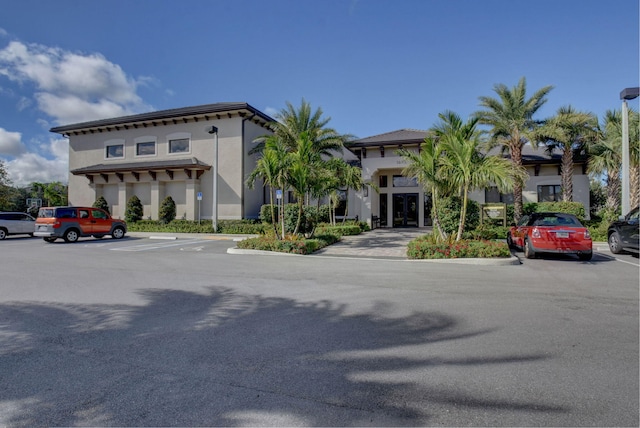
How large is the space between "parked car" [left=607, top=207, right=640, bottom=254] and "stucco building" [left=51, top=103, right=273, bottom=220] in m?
19.5

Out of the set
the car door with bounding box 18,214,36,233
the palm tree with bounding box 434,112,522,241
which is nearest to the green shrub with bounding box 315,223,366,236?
the palm tree with bounding box 434,112,522,241

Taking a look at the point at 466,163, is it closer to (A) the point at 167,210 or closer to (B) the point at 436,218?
(B) the point at 436,218

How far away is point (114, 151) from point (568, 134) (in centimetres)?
3167

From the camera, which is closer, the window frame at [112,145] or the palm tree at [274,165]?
the palm tree at [274,165]

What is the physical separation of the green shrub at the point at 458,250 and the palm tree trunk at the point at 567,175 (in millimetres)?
12995

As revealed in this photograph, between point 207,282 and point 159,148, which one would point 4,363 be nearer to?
point 207,282

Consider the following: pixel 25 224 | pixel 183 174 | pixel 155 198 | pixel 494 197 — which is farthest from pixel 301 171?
pixel 25 224

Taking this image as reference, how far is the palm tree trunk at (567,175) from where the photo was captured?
20297 millimetres

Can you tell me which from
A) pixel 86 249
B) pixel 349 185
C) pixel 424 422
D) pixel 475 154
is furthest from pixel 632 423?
pixel 349 185

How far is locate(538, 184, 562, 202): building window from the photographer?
2247 centimetres

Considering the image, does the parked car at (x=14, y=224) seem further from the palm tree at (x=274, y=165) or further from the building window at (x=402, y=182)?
the building window at (x=402, y=182)

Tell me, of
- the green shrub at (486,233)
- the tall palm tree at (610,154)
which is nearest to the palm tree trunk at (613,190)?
the tall palm tree at (610,154)

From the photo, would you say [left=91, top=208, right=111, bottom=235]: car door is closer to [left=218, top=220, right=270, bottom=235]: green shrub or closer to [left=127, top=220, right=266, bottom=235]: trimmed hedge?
[left=127, top=220, right=266, bottom=235]: trimmed hedge

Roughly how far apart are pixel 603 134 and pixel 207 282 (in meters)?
23.7
